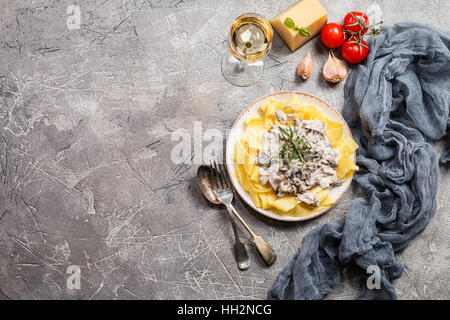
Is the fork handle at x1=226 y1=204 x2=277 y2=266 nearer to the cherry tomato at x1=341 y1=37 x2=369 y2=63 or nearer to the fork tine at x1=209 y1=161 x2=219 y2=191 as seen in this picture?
the fork tine at x1=209 y1=161 x2=219 y2=191

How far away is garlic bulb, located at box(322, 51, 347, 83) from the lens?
211 centimetres

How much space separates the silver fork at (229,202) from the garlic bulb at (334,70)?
81cm

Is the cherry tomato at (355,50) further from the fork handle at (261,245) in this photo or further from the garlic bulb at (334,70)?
the fork handle at (261,245)

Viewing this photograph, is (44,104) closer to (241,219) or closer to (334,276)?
(241,219)

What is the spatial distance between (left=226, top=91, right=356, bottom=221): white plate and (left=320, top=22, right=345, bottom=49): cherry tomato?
0.35 metres

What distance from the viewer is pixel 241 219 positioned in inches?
79.0

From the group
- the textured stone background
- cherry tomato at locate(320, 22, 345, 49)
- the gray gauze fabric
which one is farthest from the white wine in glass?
the gray gauze fabric

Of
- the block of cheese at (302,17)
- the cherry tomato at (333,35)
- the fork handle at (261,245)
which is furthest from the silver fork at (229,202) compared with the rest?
the cherry tomato at (333,35)

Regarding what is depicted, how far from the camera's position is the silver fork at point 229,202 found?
2002 millimetres

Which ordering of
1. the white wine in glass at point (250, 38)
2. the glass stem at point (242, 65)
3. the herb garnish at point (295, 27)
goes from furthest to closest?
the glass stem at point (242, 65)
the herb garnish at point (295, 27)
the white wine in glass at point (250, 38)

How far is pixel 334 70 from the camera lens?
2111 mm

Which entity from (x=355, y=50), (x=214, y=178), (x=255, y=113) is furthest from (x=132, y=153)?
(x=355, y=50)
